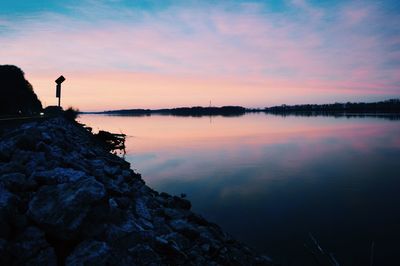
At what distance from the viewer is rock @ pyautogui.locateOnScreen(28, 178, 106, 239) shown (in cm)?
558

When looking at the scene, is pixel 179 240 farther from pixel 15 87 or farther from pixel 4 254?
pixel 15 87

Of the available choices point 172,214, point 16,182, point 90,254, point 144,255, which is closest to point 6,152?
point 16,182

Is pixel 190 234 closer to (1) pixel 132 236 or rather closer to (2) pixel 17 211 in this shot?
(1) pixel 132 236

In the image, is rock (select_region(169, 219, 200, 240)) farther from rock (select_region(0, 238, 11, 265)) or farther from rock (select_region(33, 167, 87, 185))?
rock (select_region(0, 238, 11, 265))

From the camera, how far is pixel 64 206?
18.9ft

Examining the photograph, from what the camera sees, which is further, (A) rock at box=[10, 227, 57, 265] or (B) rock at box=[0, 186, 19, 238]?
(B) rock at box=[0, 186, 19, 238]

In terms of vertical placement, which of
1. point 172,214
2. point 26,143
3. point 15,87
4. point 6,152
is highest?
point 15,87

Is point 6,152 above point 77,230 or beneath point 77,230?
above

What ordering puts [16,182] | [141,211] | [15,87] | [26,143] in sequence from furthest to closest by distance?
[15,87], [26,143], [141,211], [16,182]

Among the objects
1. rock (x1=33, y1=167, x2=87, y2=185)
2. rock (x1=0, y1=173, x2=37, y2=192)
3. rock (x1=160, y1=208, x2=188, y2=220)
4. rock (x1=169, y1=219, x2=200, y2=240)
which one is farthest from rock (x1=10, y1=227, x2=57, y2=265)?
rock (x1=160, y1=208, x2=188, y2=220)

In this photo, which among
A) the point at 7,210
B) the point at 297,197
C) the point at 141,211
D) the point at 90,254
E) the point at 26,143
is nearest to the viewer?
the point at 90,254

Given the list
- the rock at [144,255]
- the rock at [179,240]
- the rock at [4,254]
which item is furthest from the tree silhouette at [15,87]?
the rock at [144,255]

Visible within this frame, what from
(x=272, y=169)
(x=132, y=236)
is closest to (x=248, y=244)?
(x=132, y=236)

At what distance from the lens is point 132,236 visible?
612 centimetres
